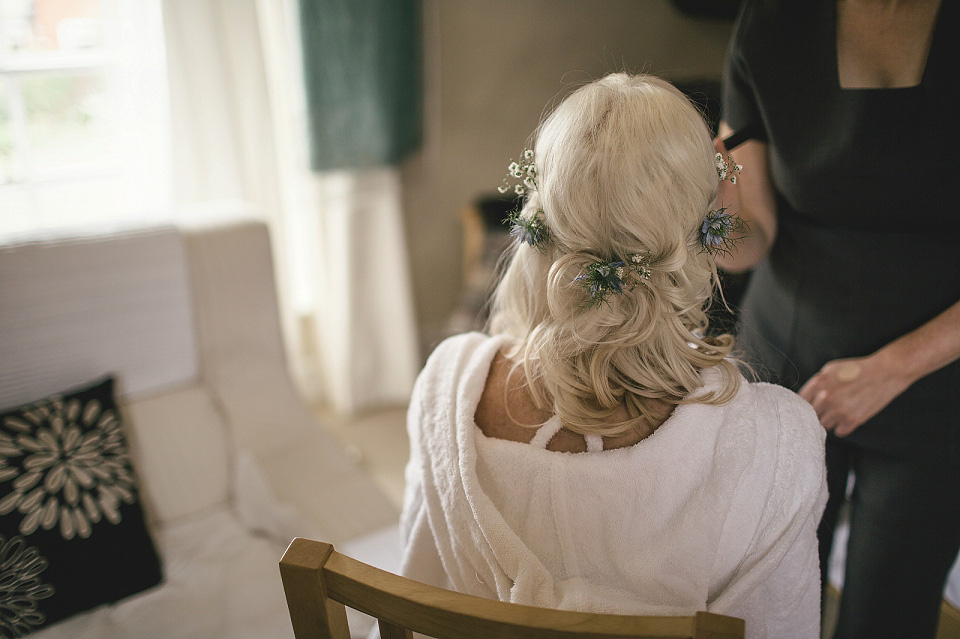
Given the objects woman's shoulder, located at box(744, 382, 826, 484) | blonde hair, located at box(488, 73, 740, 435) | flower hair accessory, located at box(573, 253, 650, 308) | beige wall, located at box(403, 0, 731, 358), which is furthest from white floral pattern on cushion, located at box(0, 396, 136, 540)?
beige wall, located at box(403, 0, 731, 358)

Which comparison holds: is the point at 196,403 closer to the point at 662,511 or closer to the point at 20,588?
the point at 20,588

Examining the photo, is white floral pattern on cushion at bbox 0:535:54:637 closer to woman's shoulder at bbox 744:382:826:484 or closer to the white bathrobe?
the white bathrobe

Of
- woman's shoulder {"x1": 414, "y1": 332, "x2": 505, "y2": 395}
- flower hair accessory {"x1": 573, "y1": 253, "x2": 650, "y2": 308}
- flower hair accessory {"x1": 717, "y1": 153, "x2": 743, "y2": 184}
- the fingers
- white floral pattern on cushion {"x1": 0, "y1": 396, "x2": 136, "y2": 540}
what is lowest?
white floral pattern on cushion {"x1": 0, "y1": 396, "x2": 136, "y2": 540}

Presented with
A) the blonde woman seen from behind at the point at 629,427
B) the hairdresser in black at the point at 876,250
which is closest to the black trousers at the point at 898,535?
the hairdresser in black at the point at 876,250

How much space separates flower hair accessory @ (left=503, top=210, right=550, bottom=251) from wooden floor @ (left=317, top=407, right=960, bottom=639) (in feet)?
4.49

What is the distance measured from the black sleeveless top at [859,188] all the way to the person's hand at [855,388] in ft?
0.18

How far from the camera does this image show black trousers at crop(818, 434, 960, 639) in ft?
3.05

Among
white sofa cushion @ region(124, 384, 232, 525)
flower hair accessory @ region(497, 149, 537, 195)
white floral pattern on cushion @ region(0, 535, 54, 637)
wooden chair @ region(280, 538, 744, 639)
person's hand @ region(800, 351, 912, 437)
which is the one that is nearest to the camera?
wooden chair @ region(280, 538, 744, 639)

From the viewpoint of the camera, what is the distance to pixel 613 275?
2.36 feet

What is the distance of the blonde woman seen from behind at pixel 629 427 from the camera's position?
72cm

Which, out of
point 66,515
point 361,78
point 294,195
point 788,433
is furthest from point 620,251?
point 294,195

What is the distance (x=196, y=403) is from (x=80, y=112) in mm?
1057

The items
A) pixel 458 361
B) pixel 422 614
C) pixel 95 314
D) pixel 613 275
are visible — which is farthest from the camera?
pixel 95 314

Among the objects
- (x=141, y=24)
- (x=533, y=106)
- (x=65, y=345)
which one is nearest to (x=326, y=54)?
(x=141, y=24)
